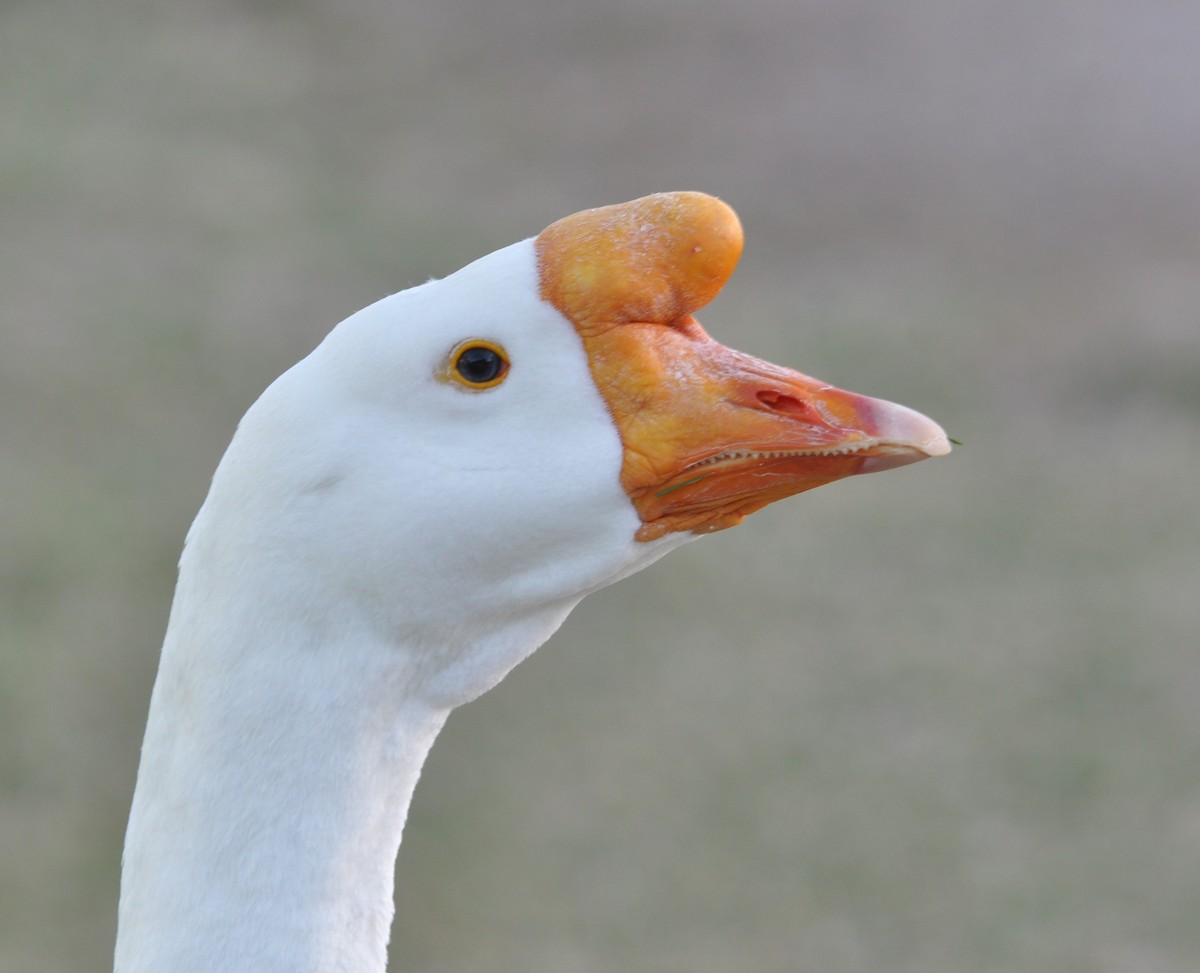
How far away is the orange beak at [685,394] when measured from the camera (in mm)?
2135

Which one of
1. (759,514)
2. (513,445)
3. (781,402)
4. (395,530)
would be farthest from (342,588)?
(759,514)

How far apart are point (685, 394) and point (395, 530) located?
45cm

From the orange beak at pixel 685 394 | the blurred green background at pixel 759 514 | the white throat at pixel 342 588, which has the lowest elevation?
the white throat at pixel 342 588

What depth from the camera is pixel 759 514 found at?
796 cm

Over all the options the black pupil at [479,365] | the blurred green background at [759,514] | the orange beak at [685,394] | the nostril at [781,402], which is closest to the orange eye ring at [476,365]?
the black pupil at [479,365]

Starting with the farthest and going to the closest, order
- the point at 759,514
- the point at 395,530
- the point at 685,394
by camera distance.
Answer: the point at 759,514
the point at 685,394
the point at 395,530

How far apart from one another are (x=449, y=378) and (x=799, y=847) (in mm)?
4497

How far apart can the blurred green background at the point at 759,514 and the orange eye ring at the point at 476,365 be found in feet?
12.9

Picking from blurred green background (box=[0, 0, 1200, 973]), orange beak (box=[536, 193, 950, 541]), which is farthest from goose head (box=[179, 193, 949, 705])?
blurred green background (box=[0, 0, 1200, 973])

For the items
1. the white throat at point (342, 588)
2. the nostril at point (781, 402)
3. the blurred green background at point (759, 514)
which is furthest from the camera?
the blurred green background at point (759, 514)

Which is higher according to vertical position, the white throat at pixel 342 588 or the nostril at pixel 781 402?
the nostril at pixel 781 402

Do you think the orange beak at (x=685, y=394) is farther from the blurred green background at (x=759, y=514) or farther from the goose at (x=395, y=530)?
the blurred green background at (x=759, y=514)

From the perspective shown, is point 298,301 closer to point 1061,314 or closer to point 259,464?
point 1061,314

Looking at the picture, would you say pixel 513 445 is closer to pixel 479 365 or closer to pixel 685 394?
pixel 479 365
